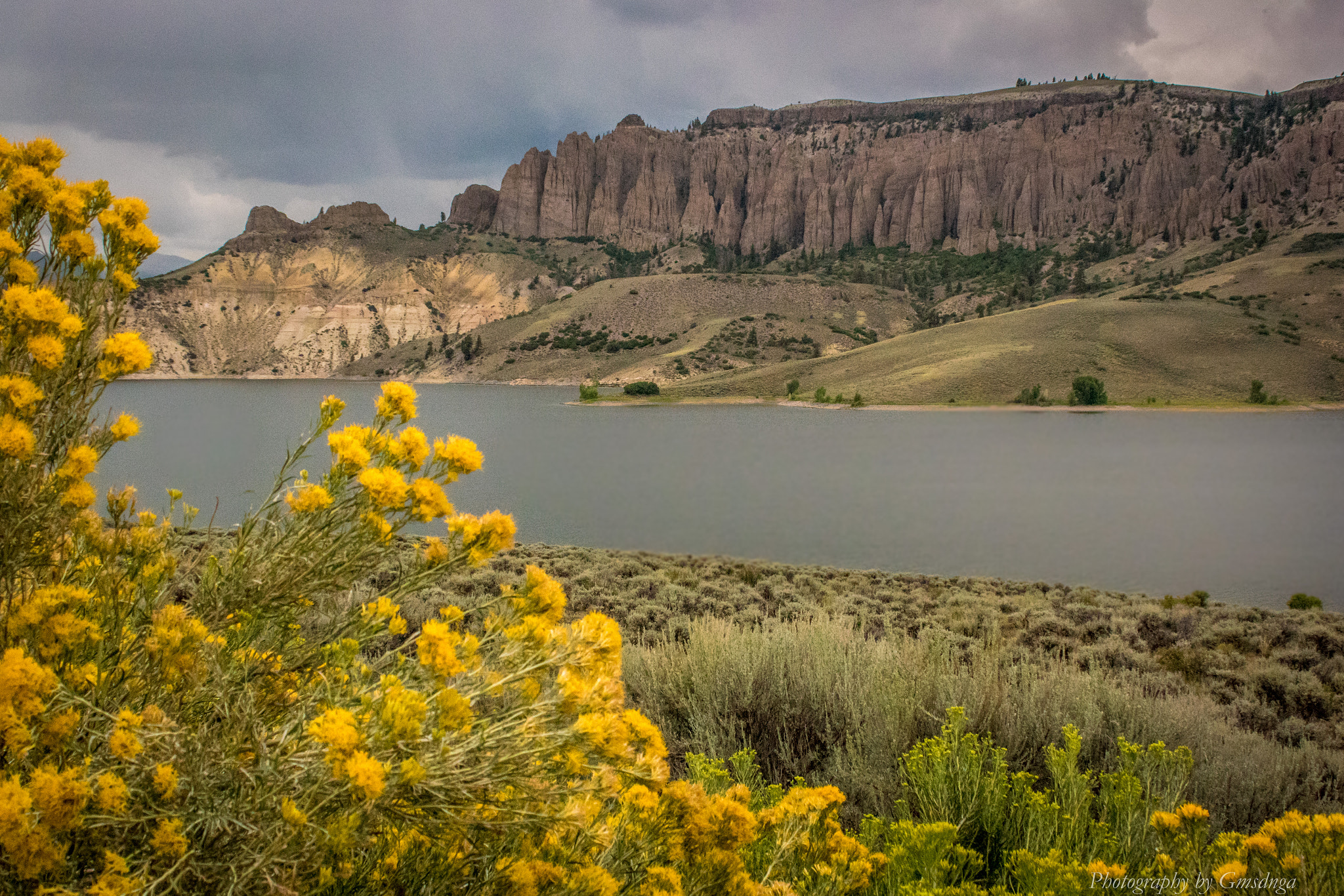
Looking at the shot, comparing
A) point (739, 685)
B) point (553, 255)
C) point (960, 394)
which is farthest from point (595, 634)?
point (553, 255)

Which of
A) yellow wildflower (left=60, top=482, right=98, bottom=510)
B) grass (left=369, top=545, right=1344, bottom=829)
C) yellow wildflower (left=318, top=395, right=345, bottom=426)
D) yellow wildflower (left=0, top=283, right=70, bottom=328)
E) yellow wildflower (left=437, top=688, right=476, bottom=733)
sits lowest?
grass (left=369, top=545, right=1344, bottom=829)

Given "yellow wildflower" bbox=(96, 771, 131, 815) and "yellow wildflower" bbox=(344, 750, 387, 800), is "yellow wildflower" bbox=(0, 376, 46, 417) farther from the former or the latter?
"yellow wildflower" bbox=(344, 750, 387, 800)

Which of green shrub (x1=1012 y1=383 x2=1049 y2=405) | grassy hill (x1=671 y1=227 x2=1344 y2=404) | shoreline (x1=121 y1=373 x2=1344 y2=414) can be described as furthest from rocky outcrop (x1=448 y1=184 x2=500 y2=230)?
green shrub (x1=1012 y1=383 x2=1049 y2=405)

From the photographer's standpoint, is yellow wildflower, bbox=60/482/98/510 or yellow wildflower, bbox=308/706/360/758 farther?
yellow wildflower, bbox=60/482/98/510

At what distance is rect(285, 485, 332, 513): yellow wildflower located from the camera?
145 cm

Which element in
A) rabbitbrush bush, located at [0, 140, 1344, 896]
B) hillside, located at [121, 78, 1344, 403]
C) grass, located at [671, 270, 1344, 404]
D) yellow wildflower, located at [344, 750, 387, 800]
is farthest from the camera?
hillside, located at [121, 78, 1344, 403]

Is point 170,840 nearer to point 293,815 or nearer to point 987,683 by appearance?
point 293,815

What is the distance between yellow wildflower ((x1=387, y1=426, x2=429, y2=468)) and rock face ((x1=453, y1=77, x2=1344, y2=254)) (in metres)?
122

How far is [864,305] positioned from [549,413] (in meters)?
56.2

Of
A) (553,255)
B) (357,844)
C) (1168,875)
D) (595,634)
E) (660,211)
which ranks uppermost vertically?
(660,211)

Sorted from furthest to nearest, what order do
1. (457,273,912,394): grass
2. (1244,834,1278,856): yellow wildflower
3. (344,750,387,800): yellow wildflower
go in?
1. (457,273,912,394): grass
2. (1244,834,1278,856): yellow wildflower
3. (344,750,387,800): yellow wildflower

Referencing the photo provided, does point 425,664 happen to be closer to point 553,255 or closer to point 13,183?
point 13,183

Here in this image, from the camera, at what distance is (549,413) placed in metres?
48.4

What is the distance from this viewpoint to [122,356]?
149cm
